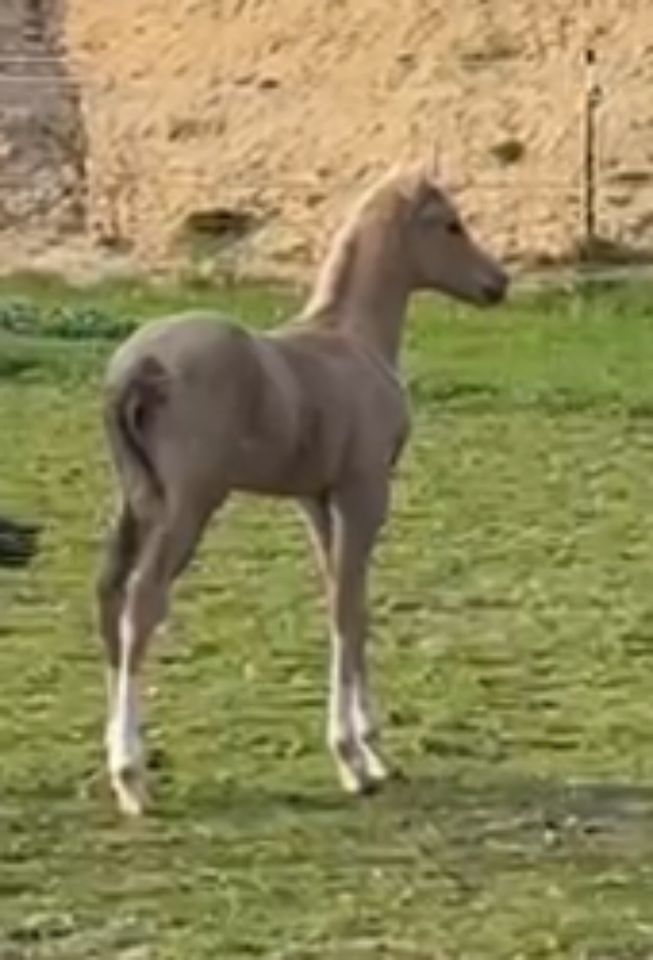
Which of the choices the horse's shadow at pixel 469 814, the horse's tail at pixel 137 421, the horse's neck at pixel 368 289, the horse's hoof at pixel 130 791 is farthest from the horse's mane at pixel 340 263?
the horse's hoof at pixel 130 791

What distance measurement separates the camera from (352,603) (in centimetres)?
973

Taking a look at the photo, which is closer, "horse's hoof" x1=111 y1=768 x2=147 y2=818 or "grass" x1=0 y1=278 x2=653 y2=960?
"grass" x1=0 y1=278 x2=653 y2=960

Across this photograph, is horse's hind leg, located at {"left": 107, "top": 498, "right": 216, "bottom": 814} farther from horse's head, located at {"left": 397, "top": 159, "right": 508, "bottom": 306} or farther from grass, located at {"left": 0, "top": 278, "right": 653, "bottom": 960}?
horse's head, located at {"left": 397, "top": 159, "right": 508, "bottom": 306}

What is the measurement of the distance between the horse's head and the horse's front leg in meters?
0.77

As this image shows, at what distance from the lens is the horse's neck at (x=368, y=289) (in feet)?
32.9

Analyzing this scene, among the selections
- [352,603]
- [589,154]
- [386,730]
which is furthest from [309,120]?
[352,603]

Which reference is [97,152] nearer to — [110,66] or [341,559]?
[110,66]

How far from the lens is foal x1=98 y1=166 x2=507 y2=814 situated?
30.2 ft

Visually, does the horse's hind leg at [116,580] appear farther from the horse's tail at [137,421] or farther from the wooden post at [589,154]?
the wooden post at [589,154]

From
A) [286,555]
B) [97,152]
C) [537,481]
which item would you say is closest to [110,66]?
[97,152]

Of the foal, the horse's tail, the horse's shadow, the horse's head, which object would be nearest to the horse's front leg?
the foal

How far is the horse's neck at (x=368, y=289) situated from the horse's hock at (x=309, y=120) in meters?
17.2

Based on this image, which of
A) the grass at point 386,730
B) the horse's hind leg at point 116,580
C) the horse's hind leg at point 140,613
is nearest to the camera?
the grass at point 386,730

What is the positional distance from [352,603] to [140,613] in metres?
0.76
